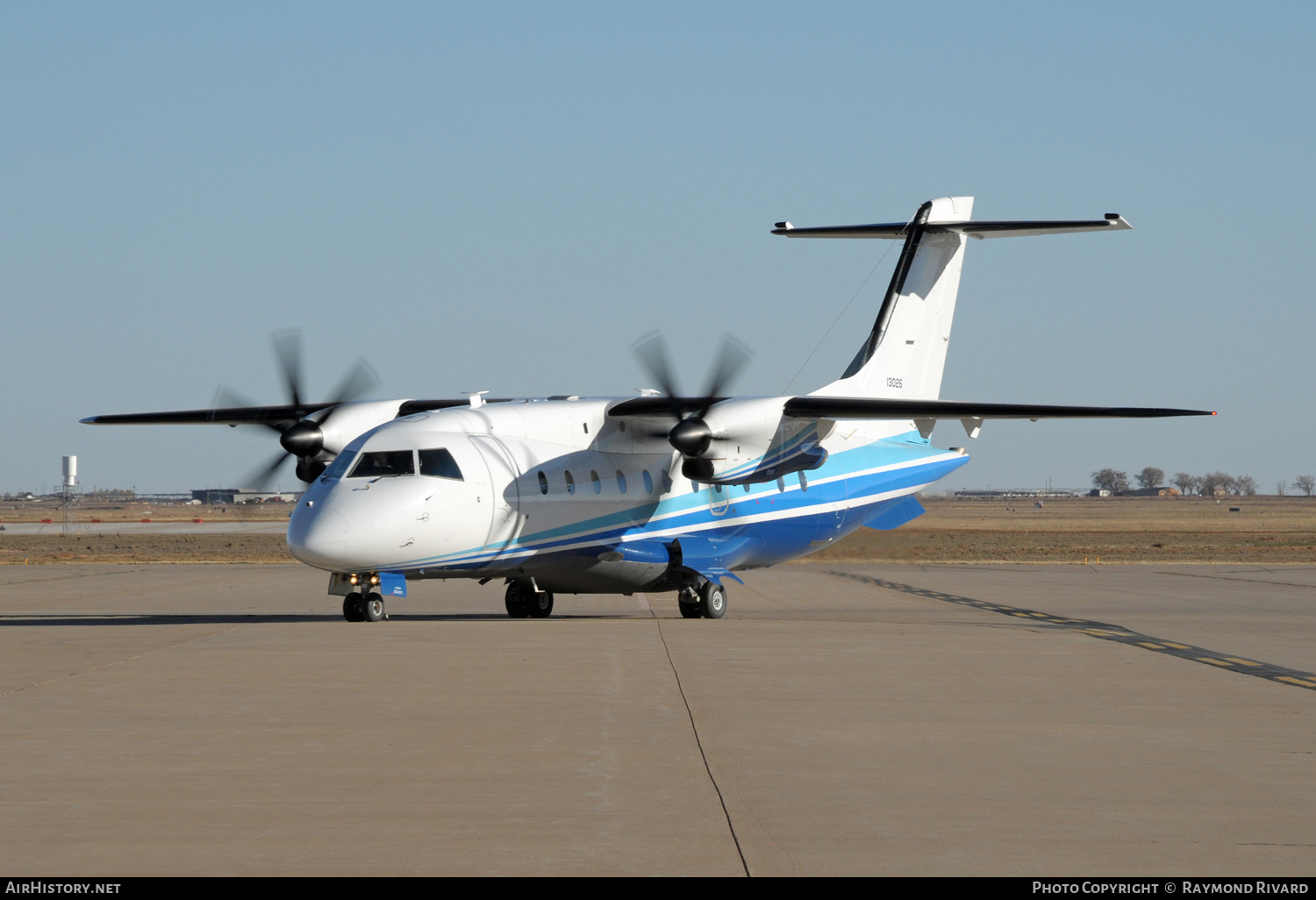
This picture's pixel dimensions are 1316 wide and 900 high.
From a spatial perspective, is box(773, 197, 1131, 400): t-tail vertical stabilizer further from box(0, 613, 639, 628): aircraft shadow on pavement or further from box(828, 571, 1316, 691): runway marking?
box(0, 613, 639, 628): aircraft shadow on pavement

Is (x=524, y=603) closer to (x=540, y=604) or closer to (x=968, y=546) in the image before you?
(x=540, y=604)

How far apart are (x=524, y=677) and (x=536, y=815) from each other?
6733 mm

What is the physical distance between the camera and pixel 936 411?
24344mm

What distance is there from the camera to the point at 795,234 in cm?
3014

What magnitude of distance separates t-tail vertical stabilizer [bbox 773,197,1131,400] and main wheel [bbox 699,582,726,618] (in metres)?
6.26

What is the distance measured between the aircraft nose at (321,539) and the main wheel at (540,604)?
5300 mm

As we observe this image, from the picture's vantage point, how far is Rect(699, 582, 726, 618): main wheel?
995 inches

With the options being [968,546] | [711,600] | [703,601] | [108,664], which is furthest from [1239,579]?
[108,664]

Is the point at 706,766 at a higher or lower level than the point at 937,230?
lower

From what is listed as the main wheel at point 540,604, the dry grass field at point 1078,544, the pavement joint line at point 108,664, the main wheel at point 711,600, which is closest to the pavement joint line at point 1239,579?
the dry grass field at point 1078,544

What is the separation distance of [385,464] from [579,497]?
380cm

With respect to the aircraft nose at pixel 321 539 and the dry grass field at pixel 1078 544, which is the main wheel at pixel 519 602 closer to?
the aircraft nose at pixel 321 539

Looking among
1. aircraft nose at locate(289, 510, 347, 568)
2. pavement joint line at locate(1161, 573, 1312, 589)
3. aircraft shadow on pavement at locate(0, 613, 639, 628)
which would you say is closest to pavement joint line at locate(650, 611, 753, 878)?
aircraft nose at locate(289, 510, 347, 568)

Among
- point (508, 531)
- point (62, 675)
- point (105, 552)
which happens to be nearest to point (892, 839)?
point (62, 675)
